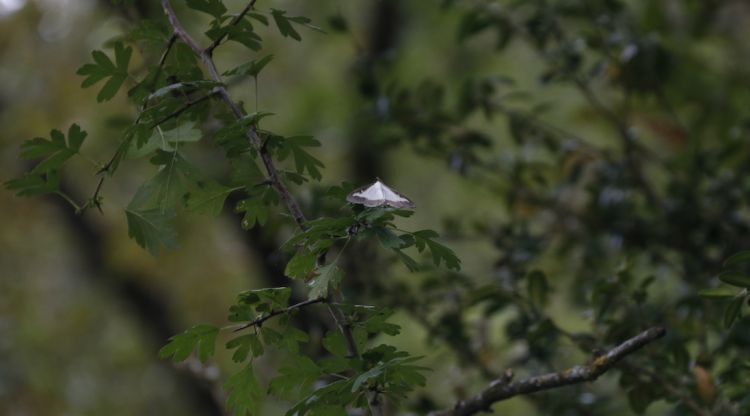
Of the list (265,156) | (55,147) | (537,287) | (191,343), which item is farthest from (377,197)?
(537,287)

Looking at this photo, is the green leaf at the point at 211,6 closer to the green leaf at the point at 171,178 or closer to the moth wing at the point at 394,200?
the green leaf at the point at 171,178

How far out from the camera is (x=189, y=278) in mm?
5145

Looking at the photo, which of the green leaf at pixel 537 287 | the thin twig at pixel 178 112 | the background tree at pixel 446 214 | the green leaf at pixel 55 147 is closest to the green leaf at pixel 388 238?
the background tree at pixel 446 214

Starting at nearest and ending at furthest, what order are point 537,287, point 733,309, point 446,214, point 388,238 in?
point 388,238 → point 733,309 → point 537,287 → point 446,214

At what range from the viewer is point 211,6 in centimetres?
88

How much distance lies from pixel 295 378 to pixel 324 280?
0.16 metres

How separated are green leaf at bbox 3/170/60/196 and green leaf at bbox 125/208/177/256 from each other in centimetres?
9

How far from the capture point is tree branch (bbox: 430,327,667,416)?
2.86ft

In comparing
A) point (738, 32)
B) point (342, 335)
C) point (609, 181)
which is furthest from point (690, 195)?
point (738, 32)

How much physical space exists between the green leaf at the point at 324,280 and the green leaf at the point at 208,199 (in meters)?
0.14

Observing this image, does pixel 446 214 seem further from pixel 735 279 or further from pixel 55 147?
pixel 55 147

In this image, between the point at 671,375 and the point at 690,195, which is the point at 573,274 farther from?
the point at 671,375

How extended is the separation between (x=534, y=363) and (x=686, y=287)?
427 mm

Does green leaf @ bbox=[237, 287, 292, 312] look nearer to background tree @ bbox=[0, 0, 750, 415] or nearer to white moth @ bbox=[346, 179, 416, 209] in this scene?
background tree @ bbox=[0, 0, 750, 415]
